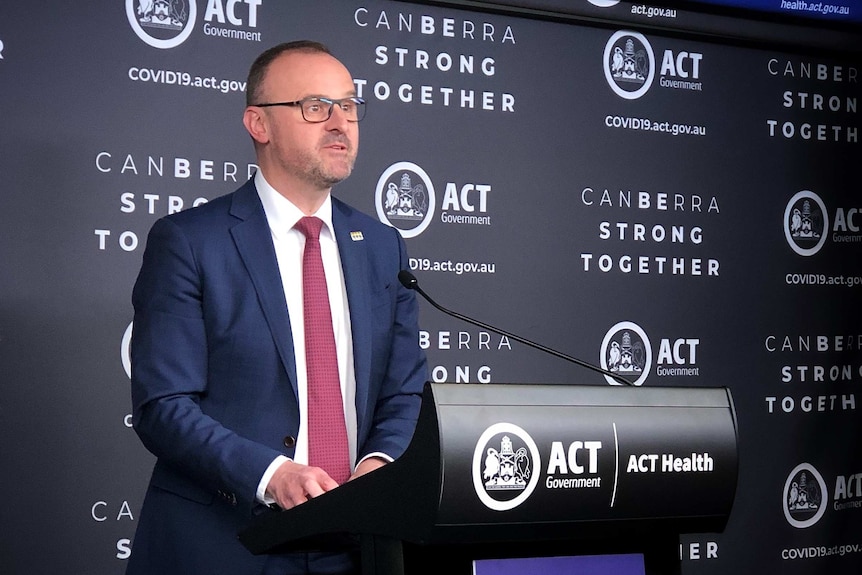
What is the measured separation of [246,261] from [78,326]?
121cm

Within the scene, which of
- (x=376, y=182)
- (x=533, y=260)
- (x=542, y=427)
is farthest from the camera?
(x=533, y=260)

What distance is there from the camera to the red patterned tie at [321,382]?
2.15 m

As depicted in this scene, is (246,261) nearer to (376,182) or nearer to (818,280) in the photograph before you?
(376,182)

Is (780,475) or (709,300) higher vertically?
(709,300)

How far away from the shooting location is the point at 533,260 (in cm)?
389

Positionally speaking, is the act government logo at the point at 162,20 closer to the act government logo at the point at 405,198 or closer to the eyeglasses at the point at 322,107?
the act government logo at the point at 405,198

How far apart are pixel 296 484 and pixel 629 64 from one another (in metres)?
2.84

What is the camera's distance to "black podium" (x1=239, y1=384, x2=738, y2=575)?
1.29m

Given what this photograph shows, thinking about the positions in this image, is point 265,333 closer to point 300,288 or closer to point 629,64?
point 300,288

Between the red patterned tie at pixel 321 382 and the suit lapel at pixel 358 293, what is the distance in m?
0.05

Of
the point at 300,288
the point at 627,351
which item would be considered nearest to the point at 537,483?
the point at 300,288

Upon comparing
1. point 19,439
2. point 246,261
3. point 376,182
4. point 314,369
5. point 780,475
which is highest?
point 376,182

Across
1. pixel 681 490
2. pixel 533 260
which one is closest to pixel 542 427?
pixel 681 490

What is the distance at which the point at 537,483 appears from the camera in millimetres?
1344
